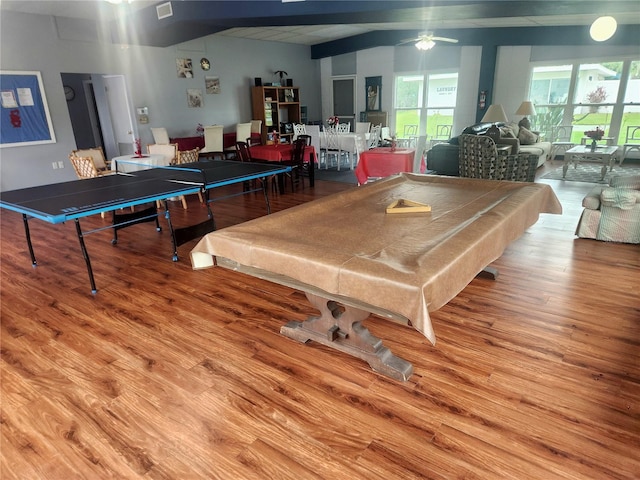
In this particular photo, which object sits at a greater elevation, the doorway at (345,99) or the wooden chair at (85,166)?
the doorway at (345,99)

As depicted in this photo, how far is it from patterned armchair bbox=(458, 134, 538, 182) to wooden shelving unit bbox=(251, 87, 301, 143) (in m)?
5.53

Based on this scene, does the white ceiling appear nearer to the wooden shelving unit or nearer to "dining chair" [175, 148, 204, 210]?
the wooden shelving unit

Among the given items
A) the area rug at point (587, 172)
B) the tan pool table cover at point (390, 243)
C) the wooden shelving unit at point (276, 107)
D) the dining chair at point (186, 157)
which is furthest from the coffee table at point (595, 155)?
the wooden shelving unit at point (276, 107)

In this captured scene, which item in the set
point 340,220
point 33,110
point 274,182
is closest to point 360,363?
point 340,220

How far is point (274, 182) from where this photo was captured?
651 cm

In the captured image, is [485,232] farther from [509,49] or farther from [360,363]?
[509,49]

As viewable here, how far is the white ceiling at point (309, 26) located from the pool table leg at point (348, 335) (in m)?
3.93

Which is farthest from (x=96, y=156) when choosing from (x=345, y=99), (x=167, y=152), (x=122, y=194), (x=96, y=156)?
(x=345, y=99)

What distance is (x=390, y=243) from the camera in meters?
1.79

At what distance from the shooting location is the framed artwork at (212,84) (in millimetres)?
8562

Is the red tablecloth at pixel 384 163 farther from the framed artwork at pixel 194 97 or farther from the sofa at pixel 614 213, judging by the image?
the framed artwork at pixel 194 97

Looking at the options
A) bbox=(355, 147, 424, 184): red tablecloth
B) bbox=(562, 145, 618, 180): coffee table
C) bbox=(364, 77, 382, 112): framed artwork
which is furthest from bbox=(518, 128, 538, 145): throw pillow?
bbox=(364, 77, 382, 112): framed artwork

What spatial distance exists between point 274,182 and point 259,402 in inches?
196

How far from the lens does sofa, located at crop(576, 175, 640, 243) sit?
3541 mm
